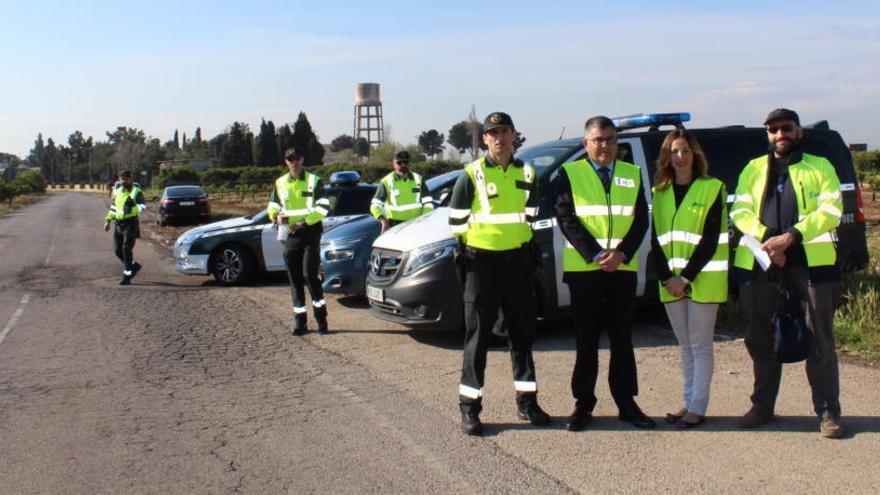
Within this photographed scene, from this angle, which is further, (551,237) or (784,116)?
(551,237)

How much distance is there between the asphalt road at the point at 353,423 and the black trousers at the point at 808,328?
224 mm

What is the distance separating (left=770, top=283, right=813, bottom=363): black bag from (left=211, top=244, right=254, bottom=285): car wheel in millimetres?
8658

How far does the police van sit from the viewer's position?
699cm

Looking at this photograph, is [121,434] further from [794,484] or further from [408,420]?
[794,484]

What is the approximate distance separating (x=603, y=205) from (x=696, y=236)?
1.90 ft

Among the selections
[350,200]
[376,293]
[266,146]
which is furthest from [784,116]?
[266,146]

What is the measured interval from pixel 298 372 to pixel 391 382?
0.90m

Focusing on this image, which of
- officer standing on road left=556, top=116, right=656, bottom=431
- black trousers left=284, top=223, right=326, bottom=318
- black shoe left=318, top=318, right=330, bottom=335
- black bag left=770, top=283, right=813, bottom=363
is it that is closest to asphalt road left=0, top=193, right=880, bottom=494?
black shoe left=318, top=318, right=330, bottom=335

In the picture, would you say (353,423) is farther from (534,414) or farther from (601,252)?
(601,252)

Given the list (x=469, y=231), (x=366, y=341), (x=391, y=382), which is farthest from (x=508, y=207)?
(x=366, y=341)

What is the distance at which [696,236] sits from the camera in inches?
187

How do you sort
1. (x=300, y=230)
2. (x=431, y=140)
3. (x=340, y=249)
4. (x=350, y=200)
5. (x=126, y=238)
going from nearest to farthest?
(x=300, y=230) → (x=340, y=249) → (x=350, y=200) → (x=126, y=238) → (x=431, y=140)

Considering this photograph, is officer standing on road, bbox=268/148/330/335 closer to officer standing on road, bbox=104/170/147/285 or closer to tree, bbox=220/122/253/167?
officer standing on road, bbox=104/170/147/285

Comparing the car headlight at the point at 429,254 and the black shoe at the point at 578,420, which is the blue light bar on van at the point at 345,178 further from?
the black shoe at the point at 578,420
